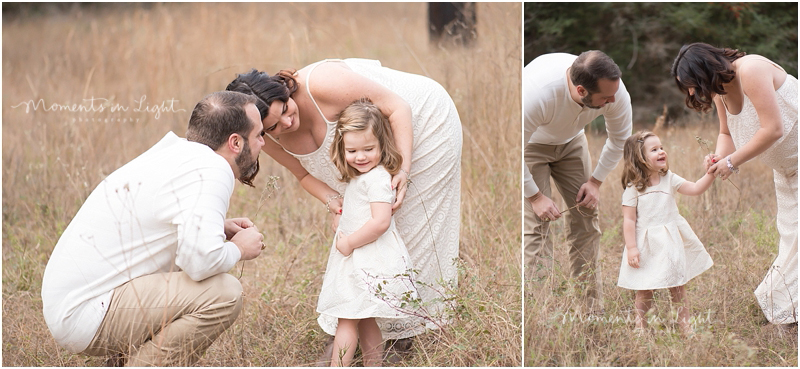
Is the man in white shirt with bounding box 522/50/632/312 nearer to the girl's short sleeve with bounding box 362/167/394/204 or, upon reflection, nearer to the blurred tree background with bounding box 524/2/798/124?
the blurred tree background with bounding box 524/2/798/124

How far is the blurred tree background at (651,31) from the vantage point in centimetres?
315

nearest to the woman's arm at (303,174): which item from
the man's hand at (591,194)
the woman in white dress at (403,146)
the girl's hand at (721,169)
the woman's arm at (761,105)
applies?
the woman in white dress at (403,146)

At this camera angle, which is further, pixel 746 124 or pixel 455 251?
pixel 455 251

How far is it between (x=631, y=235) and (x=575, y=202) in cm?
51

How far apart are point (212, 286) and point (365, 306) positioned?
0.64 metres

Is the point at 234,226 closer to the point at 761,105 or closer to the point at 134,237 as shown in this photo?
the point at 134,237

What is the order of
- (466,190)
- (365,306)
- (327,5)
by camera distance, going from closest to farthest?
1. (365,306)
2. (466,190)
3. (327,5)

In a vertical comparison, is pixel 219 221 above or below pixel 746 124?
below

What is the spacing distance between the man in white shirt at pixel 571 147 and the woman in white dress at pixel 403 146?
38cm

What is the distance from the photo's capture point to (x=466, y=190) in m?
4.72

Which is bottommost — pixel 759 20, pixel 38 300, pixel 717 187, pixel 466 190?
pixel 38 300

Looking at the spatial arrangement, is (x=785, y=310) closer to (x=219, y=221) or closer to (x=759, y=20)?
(x=759, y=20)

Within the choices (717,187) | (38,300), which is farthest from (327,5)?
(717,187)

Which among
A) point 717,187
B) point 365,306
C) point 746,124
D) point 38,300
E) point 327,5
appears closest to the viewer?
point 746,124
